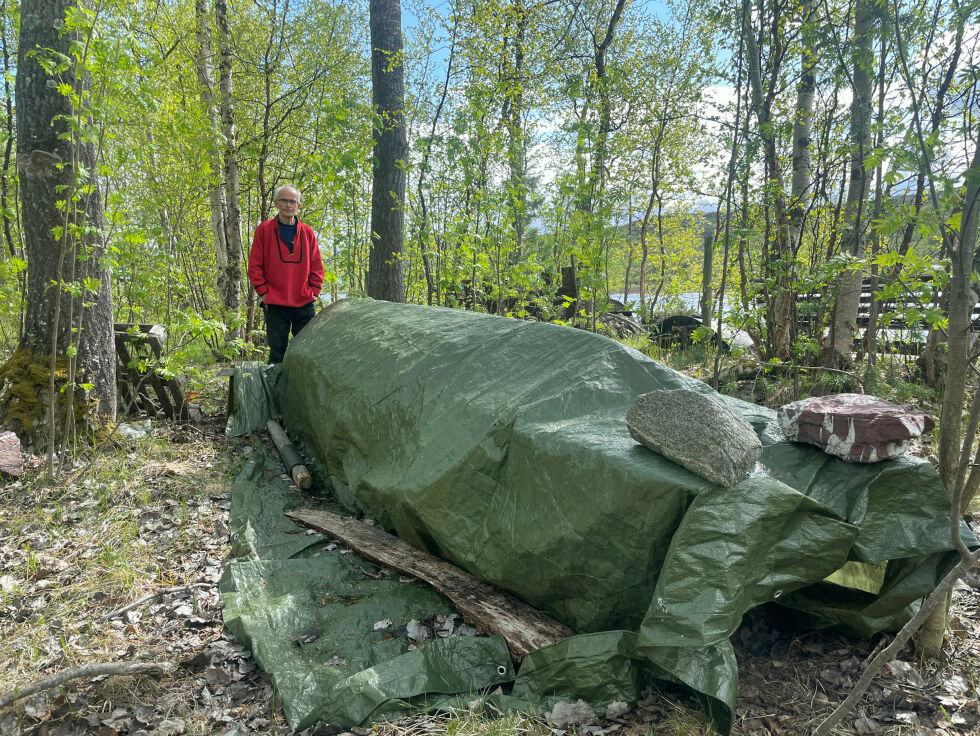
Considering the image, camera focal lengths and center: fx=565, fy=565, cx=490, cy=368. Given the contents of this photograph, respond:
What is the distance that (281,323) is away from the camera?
5.25 meters

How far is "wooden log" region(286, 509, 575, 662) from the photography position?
2.25 meters

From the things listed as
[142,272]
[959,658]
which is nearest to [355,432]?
[142,272]

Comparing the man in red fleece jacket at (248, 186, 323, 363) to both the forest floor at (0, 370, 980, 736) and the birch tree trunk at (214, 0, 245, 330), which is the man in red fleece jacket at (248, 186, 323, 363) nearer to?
the birch tree trunk at (214, 0, 245, 330)

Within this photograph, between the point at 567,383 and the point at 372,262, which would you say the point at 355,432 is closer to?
the point at 567,383

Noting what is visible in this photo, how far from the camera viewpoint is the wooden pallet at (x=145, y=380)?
456cm

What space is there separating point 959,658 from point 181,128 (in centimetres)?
535

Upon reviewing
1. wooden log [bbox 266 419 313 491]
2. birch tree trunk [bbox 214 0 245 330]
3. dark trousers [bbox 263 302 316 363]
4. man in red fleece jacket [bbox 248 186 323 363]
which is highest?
birch tree trunk [bbox 214 0 245 330]

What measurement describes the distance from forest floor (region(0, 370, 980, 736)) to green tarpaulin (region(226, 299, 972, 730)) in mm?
132

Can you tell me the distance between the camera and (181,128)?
4141 millimetres

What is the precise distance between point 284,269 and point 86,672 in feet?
11.8

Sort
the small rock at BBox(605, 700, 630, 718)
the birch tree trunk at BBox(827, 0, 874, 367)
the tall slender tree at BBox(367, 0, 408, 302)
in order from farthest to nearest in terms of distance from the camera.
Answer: the tall slender tree at BBox(367, 0, 408, 302) < the birch tree trunk at BBox(827, 0, 874, 367) < the small rock at BBox(605, 700, 630, 718)

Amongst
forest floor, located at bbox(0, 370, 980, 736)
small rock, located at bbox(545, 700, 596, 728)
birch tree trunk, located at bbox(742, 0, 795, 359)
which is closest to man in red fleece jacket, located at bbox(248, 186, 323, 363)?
forest floor, located at bbox(0, 370, 980, 736)

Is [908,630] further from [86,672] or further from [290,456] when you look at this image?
[290,456]

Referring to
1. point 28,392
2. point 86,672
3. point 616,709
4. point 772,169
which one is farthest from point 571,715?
point 772,169
